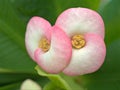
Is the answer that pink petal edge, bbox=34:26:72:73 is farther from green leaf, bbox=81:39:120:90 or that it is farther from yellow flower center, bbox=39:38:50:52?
green leaf, bbox=81:39:120:90

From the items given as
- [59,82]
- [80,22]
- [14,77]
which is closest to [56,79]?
[59,82]

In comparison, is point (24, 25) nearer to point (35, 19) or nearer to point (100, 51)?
point (35, 19)

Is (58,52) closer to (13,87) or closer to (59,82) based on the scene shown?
(59,82)

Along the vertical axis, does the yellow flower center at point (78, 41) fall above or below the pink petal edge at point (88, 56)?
above

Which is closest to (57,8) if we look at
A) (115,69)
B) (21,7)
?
(21,7)

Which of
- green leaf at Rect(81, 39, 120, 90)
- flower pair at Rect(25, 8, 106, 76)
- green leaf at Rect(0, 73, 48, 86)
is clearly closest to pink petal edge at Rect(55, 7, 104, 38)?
flower pair at Rect(25, 8, 106, 76)

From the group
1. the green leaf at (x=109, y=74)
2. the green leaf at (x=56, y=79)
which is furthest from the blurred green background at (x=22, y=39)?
the green leaf at (x=56, y=79)

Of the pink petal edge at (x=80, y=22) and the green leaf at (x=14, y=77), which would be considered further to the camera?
the green leaf at (x=14, y=77)

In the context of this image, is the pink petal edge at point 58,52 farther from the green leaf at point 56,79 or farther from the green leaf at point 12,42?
the green leaf at point 12,42
